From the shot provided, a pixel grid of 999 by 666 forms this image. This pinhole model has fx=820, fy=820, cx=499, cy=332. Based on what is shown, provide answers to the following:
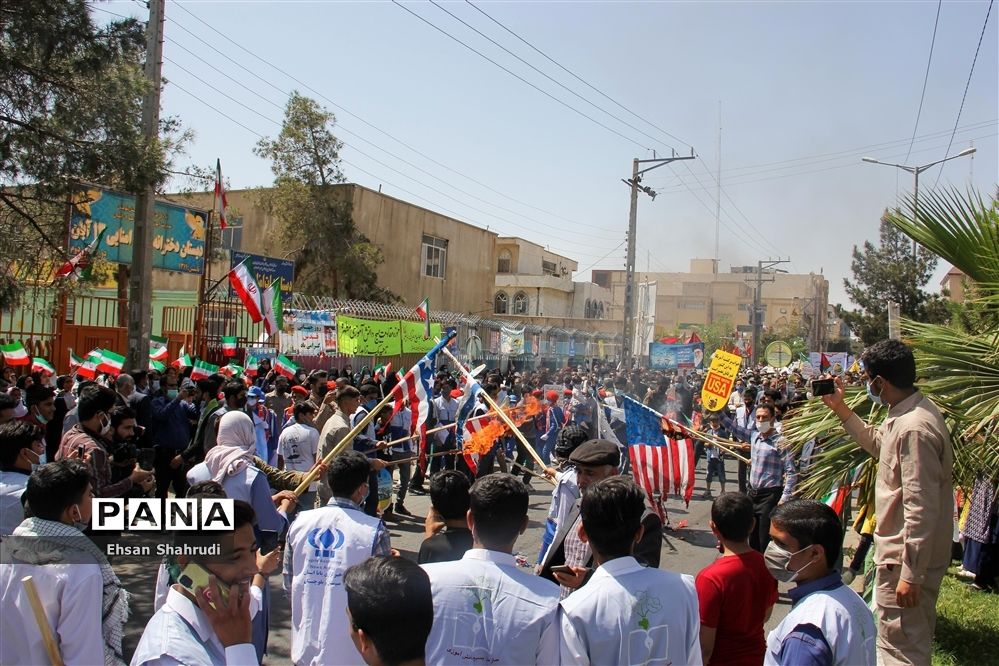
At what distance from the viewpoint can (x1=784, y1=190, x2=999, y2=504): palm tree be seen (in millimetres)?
4996

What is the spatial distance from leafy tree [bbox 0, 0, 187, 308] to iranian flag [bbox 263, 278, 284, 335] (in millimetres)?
7328

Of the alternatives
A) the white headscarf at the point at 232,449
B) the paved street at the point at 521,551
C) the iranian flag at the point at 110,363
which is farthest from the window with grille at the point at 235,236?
the white headscarf at the point at 232,449

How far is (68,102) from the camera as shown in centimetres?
982

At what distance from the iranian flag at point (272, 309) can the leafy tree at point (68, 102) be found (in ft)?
24.0

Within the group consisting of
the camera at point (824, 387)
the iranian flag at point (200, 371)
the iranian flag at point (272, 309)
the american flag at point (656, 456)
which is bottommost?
the american flag at point (656, 456)

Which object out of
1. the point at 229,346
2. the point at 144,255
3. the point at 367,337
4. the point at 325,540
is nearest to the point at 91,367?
the point at 144,255

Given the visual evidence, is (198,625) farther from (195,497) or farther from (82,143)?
(82,143)

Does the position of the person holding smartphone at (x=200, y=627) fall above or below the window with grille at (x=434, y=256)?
below

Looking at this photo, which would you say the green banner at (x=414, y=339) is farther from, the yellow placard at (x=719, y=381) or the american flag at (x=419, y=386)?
the american flag at (x=419, y=386)

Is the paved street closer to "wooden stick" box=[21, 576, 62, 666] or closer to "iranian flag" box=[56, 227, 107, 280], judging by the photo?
"wooden stick" box=[21, 576, 62, 666]

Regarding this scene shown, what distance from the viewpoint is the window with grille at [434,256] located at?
41.3 meters

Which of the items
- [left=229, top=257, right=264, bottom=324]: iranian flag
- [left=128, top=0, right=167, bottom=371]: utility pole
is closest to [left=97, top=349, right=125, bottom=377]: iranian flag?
[left=128, top=0, right=167, bottom=371]: utility pole

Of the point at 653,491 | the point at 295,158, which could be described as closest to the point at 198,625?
the point at 653,491

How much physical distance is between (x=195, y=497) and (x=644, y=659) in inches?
73.7
